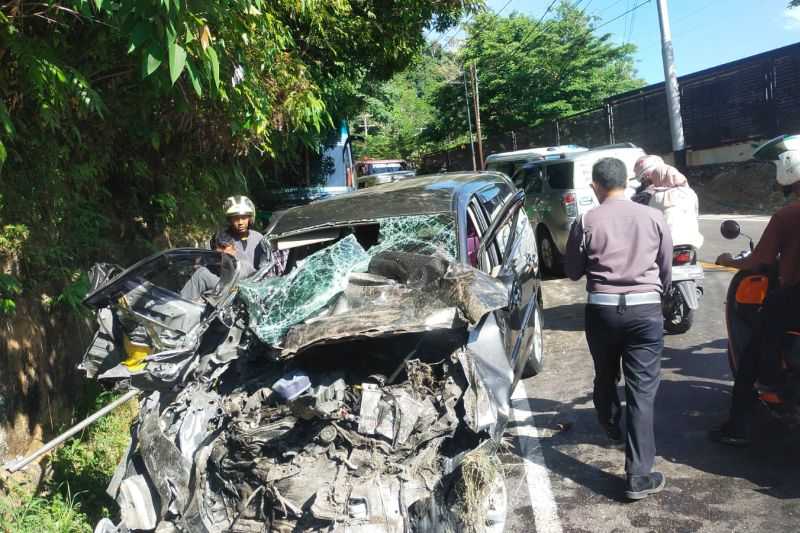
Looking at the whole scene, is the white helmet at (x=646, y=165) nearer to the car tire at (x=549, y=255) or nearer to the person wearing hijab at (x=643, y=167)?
the person wearing hijab at (x=643, y=167)

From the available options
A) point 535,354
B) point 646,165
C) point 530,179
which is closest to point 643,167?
point 646,165

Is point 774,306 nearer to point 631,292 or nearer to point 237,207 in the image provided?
point 631,292

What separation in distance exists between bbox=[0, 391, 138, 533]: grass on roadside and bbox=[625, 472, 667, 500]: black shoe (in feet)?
10.3

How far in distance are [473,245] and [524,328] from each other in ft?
2.63

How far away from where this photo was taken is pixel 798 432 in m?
3.97

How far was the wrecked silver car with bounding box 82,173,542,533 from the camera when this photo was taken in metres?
2.85

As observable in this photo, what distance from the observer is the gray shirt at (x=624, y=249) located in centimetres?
354

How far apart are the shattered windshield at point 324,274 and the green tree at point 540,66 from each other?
82.9ft

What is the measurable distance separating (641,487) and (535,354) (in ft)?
6.88

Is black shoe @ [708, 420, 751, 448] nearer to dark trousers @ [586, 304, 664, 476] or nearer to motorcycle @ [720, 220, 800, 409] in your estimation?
motorcycle @ [720, 220, 800, 409]

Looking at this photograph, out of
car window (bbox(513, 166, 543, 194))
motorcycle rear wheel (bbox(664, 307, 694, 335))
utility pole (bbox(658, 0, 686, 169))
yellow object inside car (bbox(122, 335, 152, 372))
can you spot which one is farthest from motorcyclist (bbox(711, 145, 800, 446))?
utility pole (bbox(658, 0, 686, 169))

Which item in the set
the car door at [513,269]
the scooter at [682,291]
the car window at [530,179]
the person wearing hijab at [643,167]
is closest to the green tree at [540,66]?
the car window at [530,179]

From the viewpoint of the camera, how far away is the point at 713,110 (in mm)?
19125

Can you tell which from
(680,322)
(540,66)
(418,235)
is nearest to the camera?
→ (418,235)
